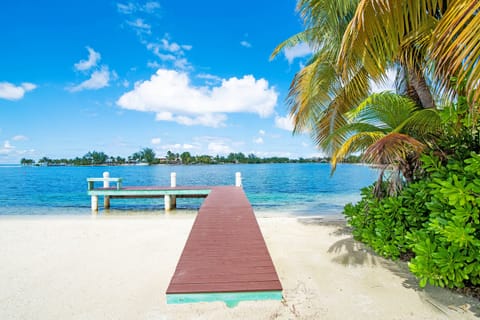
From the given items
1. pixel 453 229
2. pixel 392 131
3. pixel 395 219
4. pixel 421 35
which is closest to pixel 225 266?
pixel 453 229

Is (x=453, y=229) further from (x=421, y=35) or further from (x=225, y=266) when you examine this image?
(x=421, y=35)

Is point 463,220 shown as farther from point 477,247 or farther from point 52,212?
point 52,212

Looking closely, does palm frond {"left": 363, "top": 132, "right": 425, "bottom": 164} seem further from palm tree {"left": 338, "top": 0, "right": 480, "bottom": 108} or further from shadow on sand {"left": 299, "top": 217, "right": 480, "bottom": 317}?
shadow on sand {"left": 299, "top": 217, "right": 480, "bottom": 317}

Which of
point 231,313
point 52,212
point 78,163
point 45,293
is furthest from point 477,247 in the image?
point 78,163

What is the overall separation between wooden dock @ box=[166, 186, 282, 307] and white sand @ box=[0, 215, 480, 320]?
548mm

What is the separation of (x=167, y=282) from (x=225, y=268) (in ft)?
4.74

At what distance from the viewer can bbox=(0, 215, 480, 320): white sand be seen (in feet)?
10.0

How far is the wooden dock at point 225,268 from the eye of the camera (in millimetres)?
2471

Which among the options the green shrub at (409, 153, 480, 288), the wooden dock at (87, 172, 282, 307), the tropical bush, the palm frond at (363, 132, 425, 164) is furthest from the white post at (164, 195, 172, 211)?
the green shrub at (409, 153, 480, 288)

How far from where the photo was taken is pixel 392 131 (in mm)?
3895

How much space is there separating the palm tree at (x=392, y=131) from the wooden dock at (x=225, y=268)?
2.00 meters

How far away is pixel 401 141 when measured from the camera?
339 centimetres

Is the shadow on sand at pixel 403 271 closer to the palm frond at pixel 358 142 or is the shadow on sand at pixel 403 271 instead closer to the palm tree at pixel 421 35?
the palm frond at pixel 358 142

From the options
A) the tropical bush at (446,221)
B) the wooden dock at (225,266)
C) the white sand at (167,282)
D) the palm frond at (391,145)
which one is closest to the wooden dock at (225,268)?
the wooden dock at (225,266)
